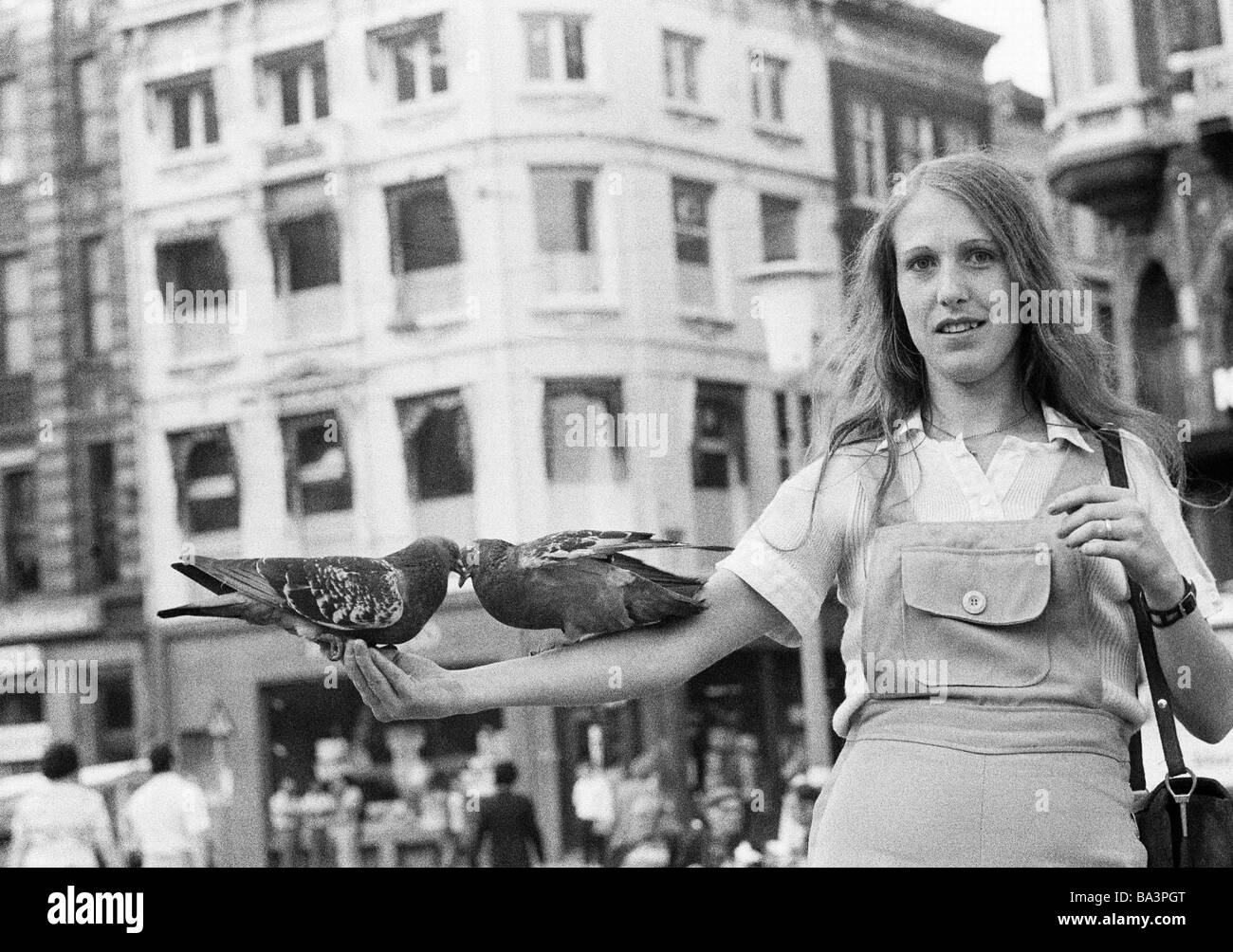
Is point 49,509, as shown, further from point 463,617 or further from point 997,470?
point 997,470

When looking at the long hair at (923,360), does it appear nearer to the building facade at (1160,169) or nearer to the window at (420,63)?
the building facade at (1160,169)

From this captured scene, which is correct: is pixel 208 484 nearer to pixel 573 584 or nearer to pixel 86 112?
pixel 86 112

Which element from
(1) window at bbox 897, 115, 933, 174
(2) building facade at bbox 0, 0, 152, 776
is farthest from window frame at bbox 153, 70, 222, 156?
(1) window at bbox 897, 115, 933, 174

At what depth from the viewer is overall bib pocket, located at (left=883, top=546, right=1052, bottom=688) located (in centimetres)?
144

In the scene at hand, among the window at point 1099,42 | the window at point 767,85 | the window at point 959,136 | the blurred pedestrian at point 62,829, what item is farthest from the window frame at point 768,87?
the blurred pedestrian at point 62,829

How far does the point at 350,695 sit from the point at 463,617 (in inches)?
92.6

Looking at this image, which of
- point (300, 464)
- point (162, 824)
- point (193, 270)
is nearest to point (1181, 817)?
point (162, 824)

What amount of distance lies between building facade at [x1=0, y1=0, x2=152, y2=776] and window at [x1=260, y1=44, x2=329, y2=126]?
1.39m

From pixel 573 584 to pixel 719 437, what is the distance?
348 inches

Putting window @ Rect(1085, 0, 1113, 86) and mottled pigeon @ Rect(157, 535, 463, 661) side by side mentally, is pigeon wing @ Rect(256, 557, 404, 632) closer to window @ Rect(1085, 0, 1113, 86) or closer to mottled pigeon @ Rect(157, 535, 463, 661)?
mottled pigeon @ Rect(157, 535, 463, 661)

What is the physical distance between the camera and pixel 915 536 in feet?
4.88

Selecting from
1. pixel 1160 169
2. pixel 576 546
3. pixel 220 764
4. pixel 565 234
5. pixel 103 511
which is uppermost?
pixel 565 234

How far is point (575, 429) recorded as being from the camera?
10.4 meters

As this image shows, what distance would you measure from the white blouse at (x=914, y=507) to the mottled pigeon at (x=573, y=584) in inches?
3.2
